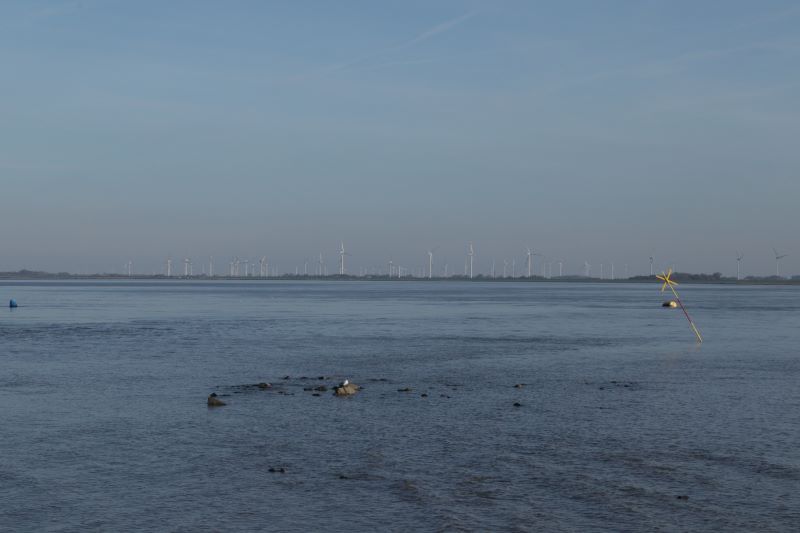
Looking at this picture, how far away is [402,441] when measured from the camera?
23.2 meters

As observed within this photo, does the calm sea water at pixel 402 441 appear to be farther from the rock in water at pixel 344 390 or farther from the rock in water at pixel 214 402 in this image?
the rock in water at pixel 344 390

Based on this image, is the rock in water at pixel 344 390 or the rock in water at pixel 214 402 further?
the rock in water at pixel 344 390

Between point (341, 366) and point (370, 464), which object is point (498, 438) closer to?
point (370, 464)

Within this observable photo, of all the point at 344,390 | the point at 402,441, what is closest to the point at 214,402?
the point at 344,390

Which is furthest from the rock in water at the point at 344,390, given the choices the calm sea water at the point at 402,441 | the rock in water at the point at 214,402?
the rock in water at the point at 214,402

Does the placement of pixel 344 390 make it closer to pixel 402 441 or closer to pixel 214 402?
pixel 214 402

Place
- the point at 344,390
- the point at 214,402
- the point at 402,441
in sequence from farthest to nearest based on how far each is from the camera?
the point at 344,390 → the point at 214,402 → the point at 402,441

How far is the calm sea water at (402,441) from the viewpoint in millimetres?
16703

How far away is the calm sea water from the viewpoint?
1670 centimetres

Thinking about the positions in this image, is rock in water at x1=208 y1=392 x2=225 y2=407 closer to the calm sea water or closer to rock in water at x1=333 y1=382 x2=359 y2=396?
the calm sea water

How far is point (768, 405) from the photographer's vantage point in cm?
2917

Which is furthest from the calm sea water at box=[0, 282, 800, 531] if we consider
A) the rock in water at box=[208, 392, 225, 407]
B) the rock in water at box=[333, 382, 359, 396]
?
the rock in water at box=[333, 382, 359, 396]

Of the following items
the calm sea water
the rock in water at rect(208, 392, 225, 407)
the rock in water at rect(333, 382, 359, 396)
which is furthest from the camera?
the rock in water at rect(333, 382, 359, 396)

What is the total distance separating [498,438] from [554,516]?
7.27m
